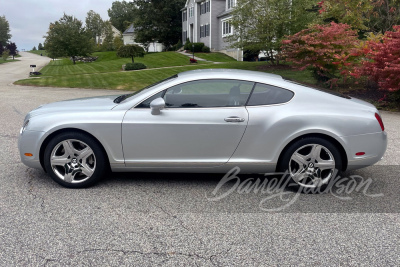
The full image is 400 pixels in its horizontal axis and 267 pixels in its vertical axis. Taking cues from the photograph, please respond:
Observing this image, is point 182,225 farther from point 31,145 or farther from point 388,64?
point 388,64

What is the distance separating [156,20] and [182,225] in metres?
53.7

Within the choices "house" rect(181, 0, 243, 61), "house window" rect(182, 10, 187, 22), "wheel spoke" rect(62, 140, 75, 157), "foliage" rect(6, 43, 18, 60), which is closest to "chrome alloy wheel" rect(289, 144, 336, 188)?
"wheel spoke" rect(62, 140, 75, 157)

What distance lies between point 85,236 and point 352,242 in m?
2.45

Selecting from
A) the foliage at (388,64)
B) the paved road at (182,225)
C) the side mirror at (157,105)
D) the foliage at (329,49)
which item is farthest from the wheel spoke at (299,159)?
the foliage at (329,49)

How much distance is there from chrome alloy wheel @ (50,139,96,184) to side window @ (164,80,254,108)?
3.84ft

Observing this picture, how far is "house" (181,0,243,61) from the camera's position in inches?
1570

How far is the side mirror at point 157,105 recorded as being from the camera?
427 cm

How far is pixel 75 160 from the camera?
442cm

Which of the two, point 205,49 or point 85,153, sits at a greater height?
point 205,49

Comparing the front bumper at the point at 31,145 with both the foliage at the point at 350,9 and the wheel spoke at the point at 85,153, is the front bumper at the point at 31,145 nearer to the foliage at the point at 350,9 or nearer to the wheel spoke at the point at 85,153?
the wheel spoke at the point at 85,153

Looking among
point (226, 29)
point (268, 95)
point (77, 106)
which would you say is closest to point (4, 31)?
point (226, 29)

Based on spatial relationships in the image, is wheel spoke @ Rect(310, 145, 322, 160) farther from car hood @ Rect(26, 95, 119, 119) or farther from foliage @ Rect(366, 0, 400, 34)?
foliage @ Rect(366, 0, 400, 34)

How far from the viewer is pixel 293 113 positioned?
169 inches

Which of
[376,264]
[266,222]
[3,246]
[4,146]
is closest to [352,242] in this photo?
[376,264]
